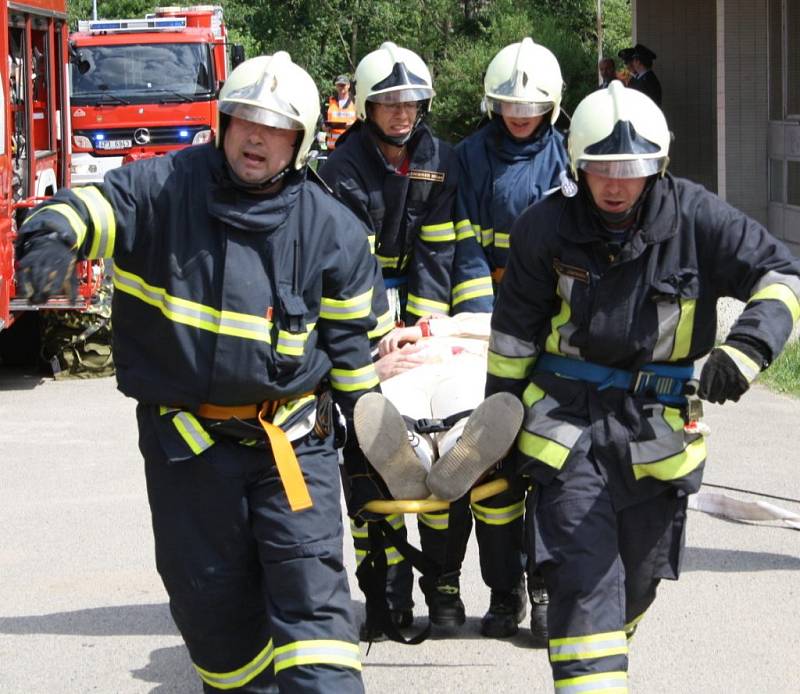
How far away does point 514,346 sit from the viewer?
4391 millimetres

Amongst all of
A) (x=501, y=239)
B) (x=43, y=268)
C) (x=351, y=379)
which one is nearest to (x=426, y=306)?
(x=501, y=239)

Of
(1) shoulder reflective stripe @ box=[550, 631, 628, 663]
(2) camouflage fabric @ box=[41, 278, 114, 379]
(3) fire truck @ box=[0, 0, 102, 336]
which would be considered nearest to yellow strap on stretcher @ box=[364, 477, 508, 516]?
(1) shoulder reflective stripe @ box=[550, 631, 628, 663]

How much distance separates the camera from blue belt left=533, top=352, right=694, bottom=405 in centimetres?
425

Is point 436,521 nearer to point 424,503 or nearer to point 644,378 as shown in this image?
point 424,503

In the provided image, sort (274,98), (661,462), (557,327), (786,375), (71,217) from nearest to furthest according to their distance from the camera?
(71,217) → (274,98) → (661,462) → (557,327) → (786,375)

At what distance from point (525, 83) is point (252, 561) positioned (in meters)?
2.54

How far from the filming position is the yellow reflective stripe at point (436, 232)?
20.1 feet

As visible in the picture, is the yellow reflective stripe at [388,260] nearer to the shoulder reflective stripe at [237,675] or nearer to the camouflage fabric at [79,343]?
the shoulder reflective stripe at [237,675]

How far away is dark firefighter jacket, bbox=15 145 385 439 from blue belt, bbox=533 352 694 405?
0.67 meters

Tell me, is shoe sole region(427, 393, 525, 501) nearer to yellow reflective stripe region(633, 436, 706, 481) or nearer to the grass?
yellow reflective stripe region(633, 436, 706, 481)

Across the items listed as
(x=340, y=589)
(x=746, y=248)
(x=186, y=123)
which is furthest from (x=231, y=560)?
(x=186, y=123)

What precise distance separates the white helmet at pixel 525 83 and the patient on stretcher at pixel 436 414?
836 mm

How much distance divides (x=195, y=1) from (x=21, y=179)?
104 feet

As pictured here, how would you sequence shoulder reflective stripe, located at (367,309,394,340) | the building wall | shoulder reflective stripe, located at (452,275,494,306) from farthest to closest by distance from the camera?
the building wall → shoulder reflective stripe, located at (452,275,494,306) → shoulder reflective stripe, located at (367,309,394,340)
